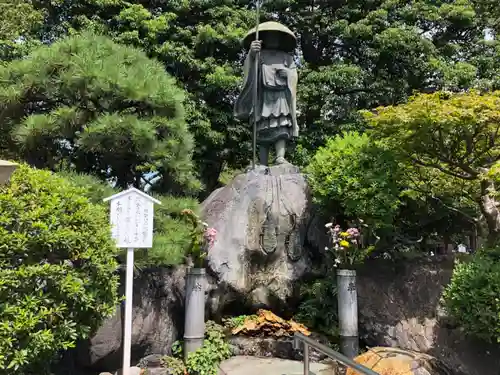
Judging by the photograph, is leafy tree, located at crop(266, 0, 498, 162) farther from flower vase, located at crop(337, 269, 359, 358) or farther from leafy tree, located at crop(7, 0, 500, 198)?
flower vase, located at crop(337, 269, 359, 358)

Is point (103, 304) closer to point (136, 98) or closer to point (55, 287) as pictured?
point (55, 287)

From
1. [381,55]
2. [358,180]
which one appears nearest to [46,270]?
[358,180]

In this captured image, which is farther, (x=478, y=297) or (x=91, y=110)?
(x=91, y=110)

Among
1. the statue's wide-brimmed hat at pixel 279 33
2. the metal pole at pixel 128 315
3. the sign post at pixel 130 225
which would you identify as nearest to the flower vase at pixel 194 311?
the sign post at pixel 130 225

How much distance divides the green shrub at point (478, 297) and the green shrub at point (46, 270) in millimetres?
3738

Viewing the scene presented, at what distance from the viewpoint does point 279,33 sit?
7.15 meters

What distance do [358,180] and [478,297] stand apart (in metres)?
1.93

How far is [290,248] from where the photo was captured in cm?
641

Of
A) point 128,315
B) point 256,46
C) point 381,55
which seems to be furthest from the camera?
point 381,55

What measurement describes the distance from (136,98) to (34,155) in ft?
4.96

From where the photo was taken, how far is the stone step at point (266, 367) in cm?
502

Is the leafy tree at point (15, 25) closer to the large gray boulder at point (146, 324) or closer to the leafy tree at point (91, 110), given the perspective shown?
the leafy tree at point (91, 110)

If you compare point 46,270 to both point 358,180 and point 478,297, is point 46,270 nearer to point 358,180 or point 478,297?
point 358,180

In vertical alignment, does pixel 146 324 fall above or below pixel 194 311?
below
